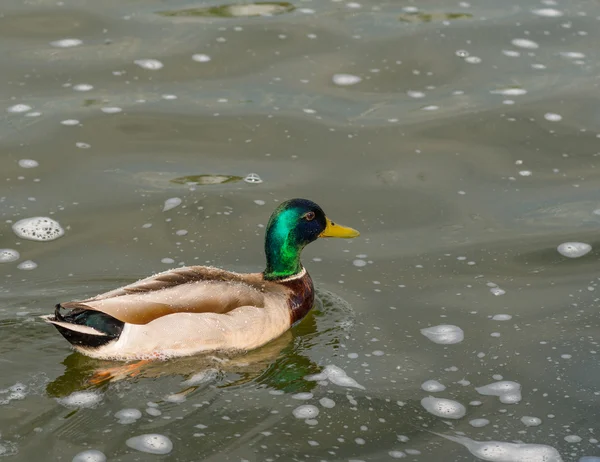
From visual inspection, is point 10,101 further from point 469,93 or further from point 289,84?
point 469,93

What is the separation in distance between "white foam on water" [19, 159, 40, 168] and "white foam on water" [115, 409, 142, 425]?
11.0 feet

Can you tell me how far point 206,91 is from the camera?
974cm

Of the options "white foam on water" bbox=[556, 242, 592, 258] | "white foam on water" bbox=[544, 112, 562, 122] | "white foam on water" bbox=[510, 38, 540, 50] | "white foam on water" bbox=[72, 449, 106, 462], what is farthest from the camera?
"white foam on water" bbox=[510, 38, 540, 50]

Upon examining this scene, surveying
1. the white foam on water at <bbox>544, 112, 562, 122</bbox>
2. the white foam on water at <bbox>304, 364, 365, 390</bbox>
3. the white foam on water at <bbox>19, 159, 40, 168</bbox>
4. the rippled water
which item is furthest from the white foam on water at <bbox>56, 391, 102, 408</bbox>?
the white foam on water at <bbox>544, 112, 562, 122</bbox>

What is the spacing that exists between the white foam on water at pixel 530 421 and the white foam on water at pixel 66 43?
240 inches

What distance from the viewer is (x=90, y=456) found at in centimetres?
539

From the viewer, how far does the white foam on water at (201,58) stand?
10.1 metres

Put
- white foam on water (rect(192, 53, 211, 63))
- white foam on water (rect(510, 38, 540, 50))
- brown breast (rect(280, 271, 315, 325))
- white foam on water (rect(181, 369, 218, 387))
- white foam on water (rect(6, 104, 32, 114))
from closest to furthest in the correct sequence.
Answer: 1. white foam on water (rect(181, 369, 218, 387))
2. brown breast (rect(280, 271, 315, 325))
3. white foam on water (rect(6, 104, 32, 114))
4. white foam on water (rect(192, 53, 211, 63))
5. white foam on water (rect(510, 38, 540, 50))

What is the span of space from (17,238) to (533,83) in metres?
4.90

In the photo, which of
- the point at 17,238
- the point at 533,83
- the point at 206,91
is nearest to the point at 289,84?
the point at 206,91

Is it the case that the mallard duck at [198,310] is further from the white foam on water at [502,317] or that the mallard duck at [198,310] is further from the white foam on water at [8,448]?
the white foam on water at [502,317]

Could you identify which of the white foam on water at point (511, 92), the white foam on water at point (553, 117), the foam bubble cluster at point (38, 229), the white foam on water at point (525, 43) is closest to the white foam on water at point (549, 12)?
the white foam on water at point (525, 43)

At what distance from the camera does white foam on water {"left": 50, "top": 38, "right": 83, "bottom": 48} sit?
10.3 metres

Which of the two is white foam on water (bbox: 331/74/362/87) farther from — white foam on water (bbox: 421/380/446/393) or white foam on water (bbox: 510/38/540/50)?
white foam on water (bbox: 421/380/446/393)
